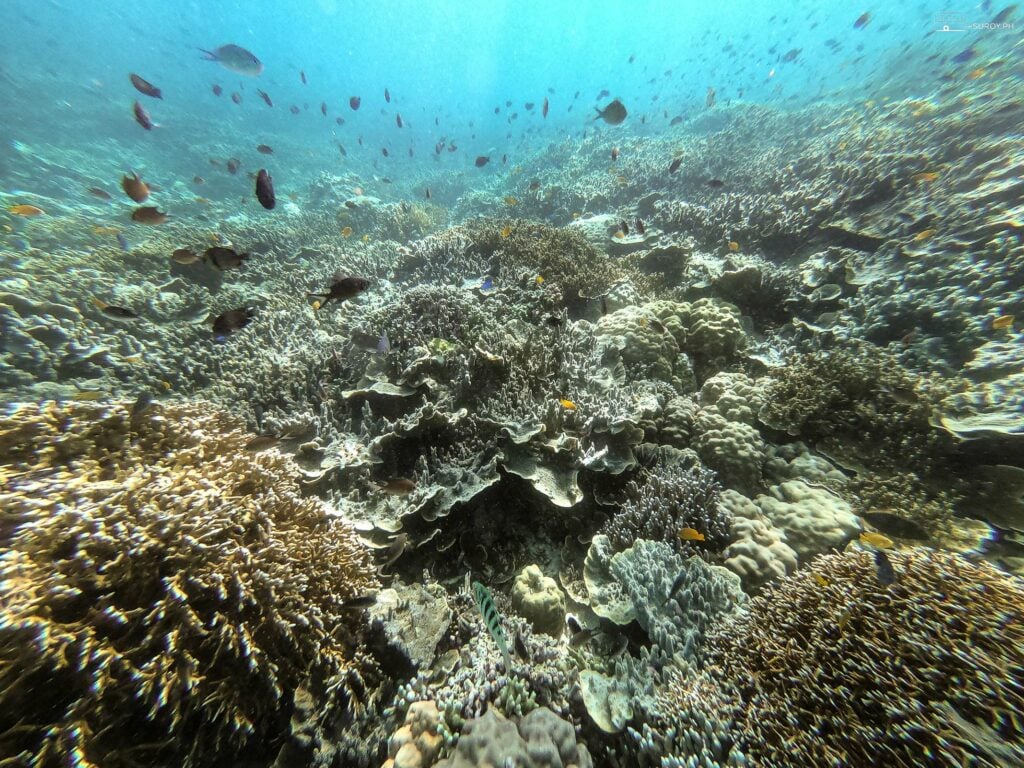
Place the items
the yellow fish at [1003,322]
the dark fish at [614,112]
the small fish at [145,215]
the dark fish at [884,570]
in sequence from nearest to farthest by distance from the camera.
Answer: the dark fish at [884,570], the yellow fish at [1003,322], the small fish at [145,215], the dark fish at [614,112]

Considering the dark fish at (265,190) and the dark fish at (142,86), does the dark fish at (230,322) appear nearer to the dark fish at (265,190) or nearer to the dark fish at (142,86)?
the dark fish at (265,190)

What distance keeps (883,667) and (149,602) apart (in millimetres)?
4303

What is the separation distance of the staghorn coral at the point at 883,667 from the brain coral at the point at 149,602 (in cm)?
272

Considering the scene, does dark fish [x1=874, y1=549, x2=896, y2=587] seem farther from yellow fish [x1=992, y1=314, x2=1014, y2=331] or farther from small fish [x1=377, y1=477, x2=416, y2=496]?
yellow fish [x1=992, y1=314, x2=1014, y2=331]

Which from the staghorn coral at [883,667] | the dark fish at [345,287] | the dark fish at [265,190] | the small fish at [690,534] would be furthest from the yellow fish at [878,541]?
the dark fish at [265,190]

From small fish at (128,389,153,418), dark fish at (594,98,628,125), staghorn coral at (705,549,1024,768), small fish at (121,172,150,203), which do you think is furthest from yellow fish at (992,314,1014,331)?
small fish at (121,172,150,203)

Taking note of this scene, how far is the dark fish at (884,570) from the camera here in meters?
2.54

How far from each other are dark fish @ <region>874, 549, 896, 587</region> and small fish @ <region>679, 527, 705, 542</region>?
→ 1185mm

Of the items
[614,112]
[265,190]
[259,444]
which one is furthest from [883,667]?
[614,112]

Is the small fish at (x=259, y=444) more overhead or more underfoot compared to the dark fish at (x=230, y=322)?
more underfoot

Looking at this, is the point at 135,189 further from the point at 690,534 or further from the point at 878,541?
the point at 878,541

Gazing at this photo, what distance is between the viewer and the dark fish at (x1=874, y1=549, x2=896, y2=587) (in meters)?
2.54

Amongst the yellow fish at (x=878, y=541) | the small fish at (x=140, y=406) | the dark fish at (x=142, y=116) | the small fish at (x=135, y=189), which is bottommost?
the yellow fish at (x=878, y=541)

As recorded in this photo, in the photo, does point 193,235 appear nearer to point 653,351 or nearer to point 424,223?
point 424,223
